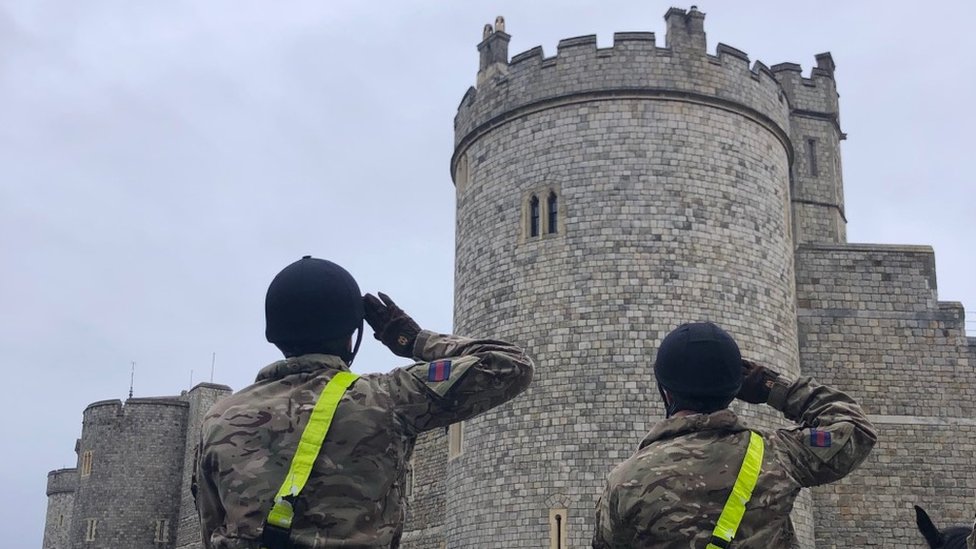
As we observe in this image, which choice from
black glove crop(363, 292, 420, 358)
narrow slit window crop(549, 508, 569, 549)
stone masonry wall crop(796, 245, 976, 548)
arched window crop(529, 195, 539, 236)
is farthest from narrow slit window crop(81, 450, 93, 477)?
black glove crop(363, 292, 420, 358)

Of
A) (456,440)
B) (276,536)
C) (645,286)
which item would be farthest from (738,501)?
(456,440)

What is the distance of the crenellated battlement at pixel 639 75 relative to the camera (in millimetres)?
15750

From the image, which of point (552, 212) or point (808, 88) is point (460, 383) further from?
point (808, 88)

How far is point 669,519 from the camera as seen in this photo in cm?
338

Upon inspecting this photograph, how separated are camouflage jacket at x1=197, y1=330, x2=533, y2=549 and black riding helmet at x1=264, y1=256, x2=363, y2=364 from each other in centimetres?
7

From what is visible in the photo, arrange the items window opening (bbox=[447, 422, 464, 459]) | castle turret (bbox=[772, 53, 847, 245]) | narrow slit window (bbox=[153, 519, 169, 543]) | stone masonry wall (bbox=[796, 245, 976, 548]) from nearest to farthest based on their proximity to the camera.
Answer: window opening (bbox=[447, 422, 464, 459]), stone masonry wall (bbox=[796, 245, 976, 548]), castle turret (bbox=[772, 53, 847, 245]), narrow slit window (bbox=[153, 519, 169, 543])

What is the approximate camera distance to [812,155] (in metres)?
19.9

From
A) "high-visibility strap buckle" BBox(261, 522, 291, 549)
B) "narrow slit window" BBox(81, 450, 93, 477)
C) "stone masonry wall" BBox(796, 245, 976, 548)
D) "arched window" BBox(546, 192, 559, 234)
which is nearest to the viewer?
"high-visibility strap buckle" BBox(261, 522, 291, 549)

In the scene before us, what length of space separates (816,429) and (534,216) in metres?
12.2

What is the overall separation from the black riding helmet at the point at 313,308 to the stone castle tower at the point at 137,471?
33.2m

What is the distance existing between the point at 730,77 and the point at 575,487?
6438 millimetres

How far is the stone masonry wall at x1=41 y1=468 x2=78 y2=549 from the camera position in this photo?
4900cm

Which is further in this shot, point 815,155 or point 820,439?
point 815,155

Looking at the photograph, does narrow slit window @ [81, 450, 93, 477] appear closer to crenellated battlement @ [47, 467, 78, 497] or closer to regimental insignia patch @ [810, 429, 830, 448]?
crenellated battlement @ [47, 467, 78, 497]
